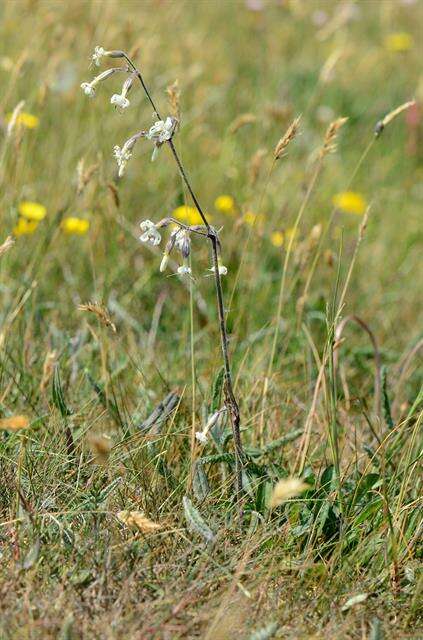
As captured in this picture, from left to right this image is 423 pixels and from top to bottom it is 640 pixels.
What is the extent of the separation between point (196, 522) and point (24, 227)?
4.12 feet

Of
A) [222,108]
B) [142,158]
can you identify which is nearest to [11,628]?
[142,158]

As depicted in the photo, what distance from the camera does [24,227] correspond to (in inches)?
102

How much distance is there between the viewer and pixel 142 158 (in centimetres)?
358

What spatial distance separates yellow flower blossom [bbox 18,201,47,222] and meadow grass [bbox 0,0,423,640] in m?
0.02

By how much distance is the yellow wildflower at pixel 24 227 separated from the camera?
2.59 meters

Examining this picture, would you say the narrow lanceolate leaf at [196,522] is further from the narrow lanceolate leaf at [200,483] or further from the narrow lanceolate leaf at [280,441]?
the narrow lanceolate leaf at [280,441]

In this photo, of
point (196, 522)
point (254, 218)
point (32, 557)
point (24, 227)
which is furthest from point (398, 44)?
point (32, 557)

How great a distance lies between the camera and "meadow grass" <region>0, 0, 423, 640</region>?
1.55 meters

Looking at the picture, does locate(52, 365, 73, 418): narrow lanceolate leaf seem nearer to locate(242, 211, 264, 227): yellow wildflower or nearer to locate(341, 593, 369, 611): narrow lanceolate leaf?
locate(242, 211, 264, 227): yellow wildflower

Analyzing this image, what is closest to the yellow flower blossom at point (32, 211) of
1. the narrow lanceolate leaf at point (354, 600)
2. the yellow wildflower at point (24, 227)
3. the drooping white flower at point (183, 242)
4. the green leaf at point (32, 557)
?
the yellow wildflower at point (24, 227)

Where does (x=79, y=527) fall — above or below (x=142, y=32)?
below

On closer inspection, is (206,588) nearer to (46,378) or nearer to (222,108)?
(46,378)

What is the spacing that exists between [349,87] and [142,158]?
6.81 feet

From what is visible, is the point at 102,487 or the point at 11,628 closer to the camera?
the point at 11,628
